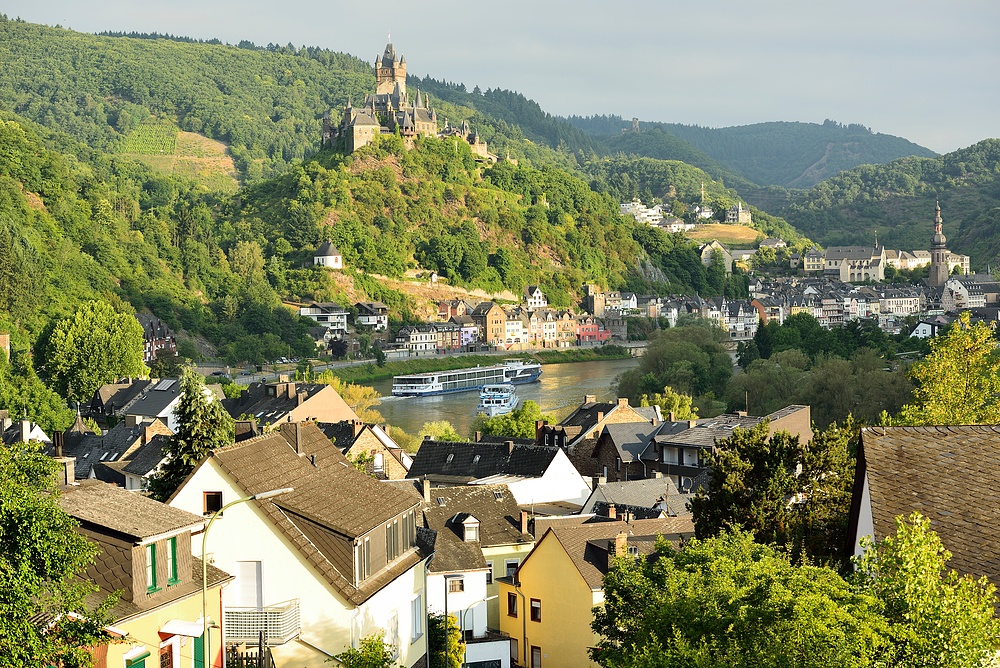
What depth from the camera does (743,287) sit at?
16975 centimetres

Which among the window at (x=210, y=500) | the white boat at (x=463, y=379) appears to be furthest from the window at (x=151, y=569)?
the white boat at (x=463, y=379)

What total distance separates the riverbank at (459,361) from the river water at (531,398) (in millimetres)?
2657

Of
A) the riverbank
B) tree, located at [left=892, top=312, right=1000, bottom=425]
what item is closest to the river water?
the riverbank

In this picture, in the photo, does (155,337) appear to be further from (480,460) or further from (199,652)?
(199,652)

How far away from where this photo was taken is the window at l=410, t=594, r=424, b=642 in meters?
17.4

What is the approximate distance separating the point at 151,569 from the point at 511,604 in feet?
38.4

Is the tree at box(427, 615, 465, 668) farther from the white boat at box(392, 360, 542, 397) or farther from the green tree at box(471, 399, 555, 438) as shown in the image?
the white boat at box(392, 360, 542, 397)

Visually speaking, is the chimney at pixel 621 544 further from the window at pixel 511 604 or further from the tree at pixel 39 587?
the tree at pixel 39 587

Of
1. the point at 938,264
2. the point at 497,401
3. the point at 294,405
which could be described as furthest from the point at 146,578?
the point at 938,264

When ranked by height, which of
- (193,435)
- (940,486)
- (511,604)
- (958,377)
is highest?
(940,486)

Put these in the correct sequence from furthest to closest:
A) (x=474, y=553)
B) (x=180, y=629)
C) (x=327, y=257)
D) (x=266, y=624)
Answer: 1. (x=327, y=257)
2. (x=474, y=553)
3. (x=266, y=624)
4. (x=180, y=629)

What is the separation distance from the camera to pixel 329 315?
121 metres

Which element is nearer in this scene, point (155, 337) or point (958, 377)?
point (958, 377)

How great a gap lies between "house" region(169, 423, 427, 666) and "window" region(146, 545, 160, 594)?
70.8 inches
